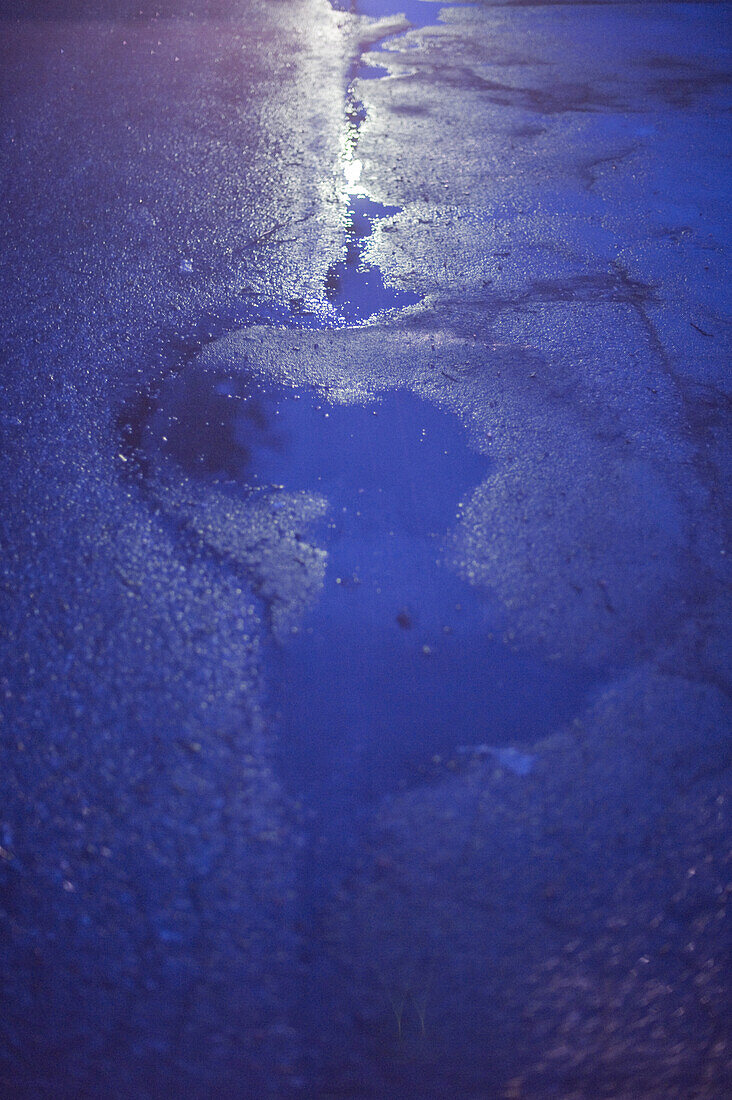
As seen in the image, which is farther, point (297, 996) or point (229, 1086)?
point (297, 996)

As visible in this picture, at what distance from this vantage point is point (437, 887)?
1862 mm

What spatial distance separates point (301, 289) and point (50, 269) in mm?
1424

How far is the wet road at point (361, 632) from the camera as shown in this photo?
66.2 inches

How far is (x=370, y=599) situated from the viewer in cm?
254

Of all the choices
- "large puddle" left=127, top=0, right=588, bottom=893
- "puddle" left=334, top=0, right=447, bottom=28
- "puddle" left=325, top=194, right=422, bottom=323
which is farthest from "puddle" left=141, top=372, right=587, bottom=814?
"puddle" left=334, top=0, right=447, bottom=28

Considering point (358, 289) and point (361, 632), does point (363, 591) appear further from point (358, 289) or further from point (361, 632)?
point (358, 289)

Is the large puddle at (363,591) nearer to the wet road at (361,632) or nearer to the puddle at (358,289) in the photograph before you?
the wet road at (361,632)

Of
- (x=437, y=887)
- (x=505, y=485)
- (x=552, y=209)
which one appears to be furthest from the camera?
(x=552, y=209)

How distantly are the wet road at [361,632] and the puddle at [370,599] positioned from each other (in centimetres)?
1

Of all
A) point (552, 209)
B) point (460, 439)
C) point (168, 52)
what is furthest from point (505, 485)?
point (168, 52)

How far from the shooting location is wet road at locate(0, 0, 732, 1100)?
5.52 ft

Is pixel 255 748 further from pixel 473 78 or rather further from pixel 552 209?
pixel 473 78

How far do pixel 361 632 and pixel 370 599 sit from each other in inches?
5.7

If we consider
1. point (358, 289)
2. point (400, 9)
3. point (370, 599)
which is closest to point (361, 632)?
point (370, 599)
